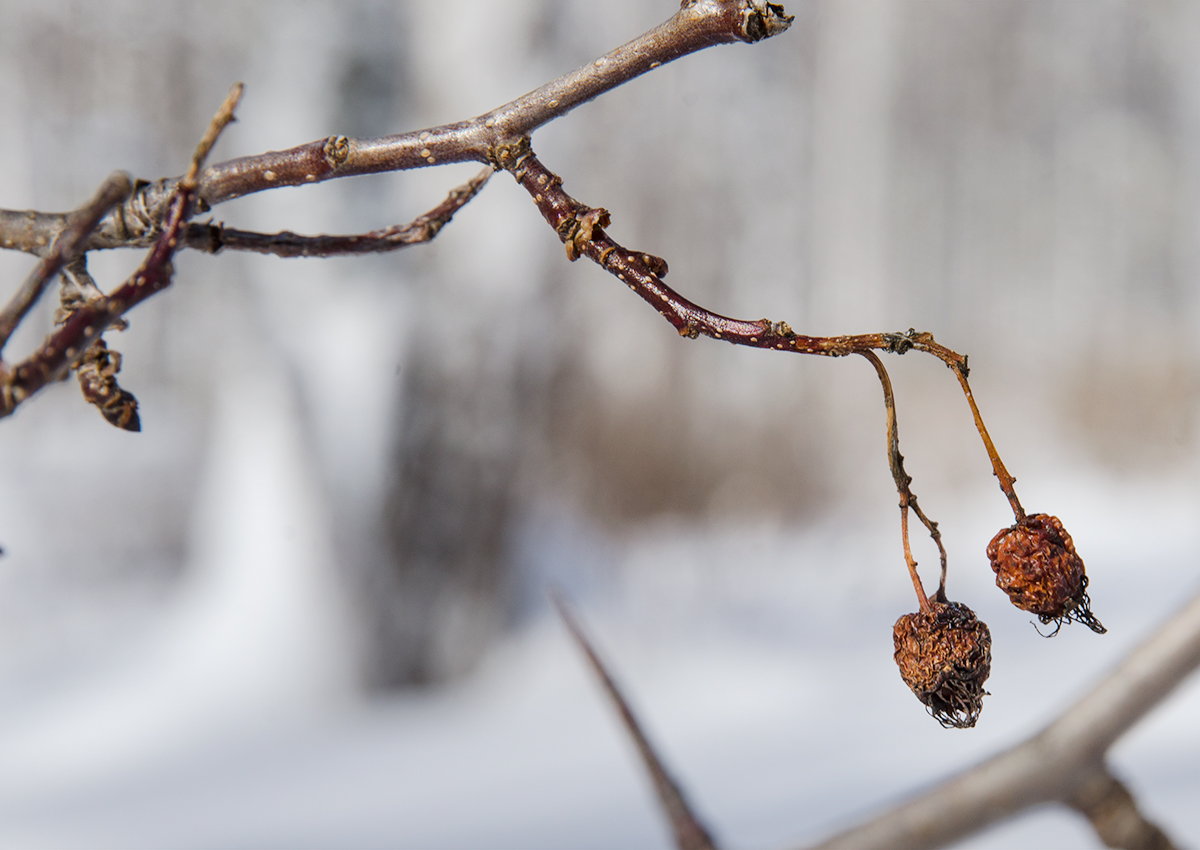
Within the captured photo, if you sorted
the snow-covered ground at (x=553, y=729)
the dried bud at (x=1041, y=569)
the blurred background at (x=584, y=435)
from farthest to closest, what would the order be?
the blurred background at (x=584, y=435) < the snow-covered ground at (x=553, y=729) < the dried bud at (x=1041, y=569)

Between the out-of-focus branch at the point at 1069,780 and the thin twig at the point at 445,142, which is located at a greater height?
the thin twig at the point at 445,142

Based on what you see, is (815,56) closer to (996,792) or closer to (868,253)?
(868,253)

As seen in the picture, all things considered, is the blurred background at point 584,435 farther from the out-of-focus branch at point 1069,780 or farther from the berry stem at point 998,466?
the berry stem at point 998,466

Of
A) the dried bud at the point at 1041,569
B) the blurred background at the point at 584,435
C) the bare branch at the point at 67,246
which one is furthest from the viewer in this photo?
the blurred background at the point at 584,435

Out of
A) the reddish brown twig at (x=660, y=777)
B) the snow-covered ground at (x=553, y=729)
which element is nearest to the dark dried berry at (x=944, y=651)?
the reddish brown twig at (x=660, y=777)

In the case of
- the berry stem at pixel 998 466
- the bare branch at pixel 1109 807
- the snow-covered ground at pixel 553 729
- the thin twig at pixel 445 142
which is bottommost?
the bare branch at pixel 1109 807

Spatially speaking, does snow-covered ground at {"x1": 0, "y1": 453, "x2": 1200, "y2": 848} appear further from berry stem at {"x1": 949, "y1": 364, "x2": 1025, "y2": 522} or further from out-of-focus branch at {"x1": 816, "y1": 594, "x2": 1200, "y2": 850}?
berry stem at {"x1": 949, "y1": 364, "x2": 1025, "y2": 522}

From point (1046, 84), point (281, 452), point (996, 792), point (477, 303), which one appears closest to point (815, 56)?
point (1046, 84)

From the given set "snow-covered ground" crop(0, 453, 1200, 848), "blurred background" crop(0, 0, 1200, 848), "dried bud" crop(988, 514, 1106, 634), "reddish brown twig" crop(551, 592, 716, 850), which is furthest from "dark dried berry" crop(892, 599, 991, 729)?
"snow-covered ground" crop(0, 453, 1200, 848)

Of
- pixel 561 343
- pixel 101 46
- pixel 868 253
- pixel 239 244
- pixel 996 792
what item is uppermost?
pixel 101 46
